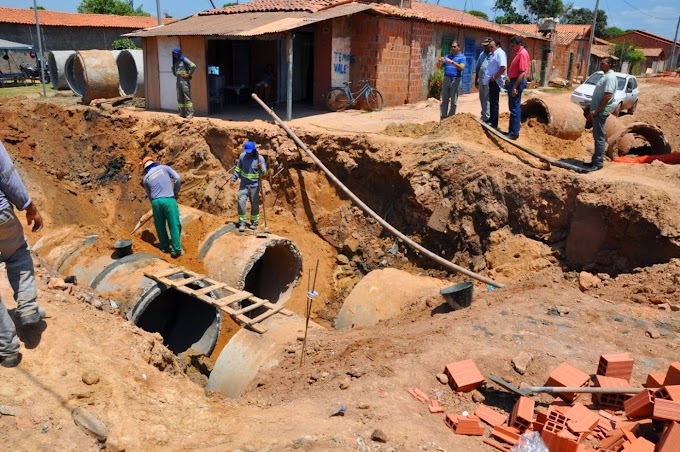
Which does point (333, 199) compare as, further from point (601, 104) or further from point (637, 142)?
point (637, 142)

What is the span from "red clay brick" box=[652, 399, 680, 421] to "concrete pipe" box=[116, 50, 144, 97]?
706 inches

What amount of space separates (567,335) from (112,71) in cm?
1656

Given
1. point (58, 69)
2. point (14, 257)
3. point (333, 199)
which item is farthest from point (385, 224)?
point (58, 69)

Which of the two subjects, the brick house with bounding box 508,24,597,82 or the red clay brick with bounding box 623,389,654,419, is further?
the brick house with bounding box 508,24,597,82

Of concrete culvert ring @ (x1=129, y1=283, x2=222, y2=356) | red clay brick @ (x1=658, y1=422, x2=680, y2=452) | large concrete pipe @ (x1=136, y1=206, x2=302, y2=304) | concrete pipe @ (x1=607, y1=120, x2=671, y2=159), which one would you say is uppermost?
concrete pipe @ (x1=607, y1=120, x2=671, y2=159)

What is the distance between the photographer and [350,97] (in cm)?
1605

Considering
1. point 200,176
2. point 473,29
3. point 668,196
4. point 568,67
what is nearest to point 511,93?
point 668,196

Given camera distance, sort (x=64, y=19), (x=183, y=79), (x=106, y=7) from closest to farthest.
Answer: (x=183, y=79) → (x=64, y=19) → (x=106, y=7)


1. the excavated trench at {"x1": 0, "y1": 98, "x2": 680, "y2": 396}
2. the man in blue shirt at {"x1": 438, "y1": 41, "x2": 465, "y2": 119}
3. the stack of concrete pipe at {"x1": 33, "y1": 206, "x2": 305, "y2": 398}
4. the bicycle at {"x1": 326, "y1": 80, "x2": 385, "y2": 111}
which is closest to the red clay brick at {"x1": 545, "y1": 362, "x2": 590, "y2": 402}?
the stack of concrete pipe at {"x1": 33, "y1": 206, "x2": 305, "y2": 398}

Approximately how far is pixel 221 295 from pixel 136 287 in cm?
116

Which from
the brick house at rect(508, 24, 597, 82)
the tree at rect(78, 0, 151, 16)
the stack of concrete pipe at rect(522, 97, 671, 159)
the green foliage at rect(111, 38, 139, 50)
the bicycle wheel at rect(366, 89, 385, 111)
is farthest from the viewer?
the tree at rect(78, 0, 151, 16)

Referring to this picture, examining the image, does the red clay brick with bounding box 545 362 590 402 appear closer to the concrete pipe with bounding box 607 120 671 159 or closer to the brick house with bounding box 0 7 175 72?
the concrete pipe with bounding box 607 120 671 159

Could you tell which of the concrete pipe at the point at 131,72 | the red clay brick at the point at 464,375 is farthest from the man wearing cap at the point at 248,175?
the concrete pipe at the point at 131,72

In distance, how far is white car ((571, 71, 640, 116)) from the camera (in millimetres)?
16359
